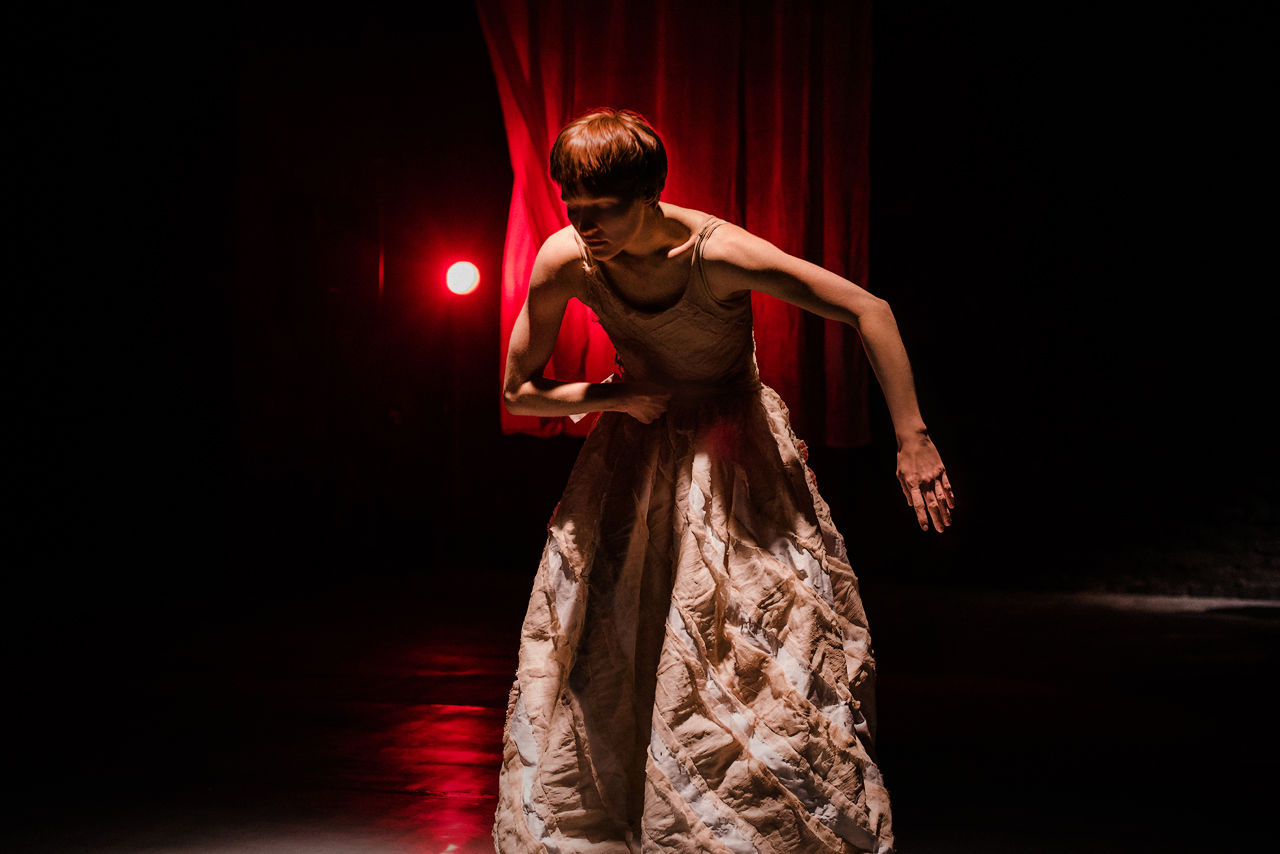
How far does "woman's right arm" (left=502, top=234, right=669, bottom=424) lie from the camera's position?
1885 mm

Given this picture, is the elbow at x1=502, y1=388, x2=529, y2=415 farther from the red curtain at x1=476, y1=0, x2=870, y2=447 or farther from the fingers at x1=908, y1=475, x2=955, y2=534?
the red curtain at x1=476, y1=0, x2=870, y2=447

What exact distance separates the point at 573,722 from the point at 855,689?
47 cm

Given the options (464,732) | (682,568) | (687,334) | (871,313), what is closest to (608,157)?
(687,334)

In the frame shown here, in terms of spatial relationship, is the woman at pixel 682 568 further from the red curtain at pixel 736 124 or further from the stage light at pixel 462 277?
the stage light at pixel 462 277

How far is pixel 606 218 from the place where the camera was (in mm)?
1723

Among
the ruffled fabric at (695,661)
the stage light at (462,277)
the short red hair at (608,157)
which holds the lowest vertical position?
the ruffled fabric at (695,661)

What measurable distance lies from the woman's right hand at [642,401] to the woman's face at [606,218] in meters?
0.26

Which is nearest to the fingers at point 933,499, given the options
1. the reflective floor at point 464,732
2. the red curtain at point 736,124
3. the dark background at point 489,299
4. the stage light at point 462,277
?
the reflective floor at point 464,732

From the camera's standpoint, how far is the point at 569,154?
169cm

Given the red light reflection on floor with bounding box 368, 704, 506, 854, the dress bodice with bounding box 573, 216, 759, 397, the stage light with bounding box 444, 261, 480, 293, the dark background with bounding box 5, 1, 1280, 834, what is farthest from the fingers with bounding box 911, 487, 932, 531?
the stage light with bounding box 444, 261, 480, 293

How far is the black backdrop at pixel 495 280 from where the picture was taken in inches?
206

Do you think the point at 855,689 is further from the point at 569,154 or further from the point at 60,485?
the point at 60,485

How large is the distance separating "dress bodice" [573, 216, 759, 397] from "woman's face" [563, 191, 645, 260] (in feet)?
0.27

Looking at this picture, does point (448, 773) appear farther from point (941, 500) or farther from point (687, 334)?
point (941, 500)
